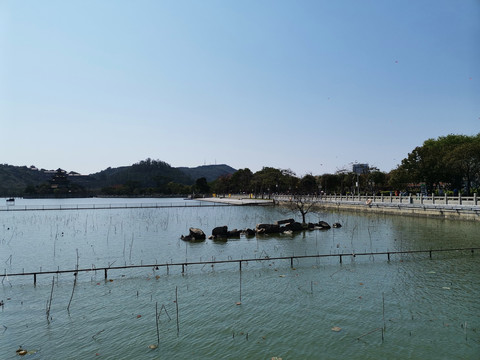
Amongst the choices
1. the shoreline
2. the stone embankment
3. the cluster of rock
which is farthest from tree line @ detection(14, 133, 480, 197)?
the cluster of rock

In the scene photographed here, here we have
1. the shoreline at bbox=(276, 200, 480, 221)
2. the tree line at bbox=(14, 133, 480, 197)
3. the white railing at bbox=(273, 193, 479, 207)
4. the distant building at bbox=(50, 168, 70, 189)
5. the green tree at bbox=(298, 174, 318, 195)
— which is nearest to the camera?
the shoreline at bbox=(276, 200, 480, 221)

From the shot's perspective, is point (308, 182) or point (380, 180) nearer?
point (380, 180)

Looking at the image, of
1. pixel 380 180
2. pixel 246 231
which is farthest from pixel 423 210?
pixel 380 180

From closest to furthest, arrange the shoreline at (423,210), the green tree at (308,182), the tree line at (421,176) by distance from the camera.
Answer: the shoreline at (423,210) < the tree line at (421,176) < the green tree at (308,182)

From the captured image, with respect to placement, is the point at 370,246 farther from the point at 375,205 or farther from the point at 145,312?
the point at 375,205

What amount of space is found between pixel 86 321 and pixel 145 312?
5.47ft

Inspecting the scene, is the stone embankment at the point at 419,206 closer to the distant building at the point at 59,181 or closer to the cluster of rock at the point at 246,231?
the cluster of rock at the point at 246,231

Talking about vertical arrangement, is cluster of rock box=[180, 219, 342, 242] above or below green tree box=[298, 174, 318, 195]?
below

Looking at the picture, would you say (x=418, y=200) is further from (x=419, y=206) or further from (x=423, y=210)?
(x=423, y=210)

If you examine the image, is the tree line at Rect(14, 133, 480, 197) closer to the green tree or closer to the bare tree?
the green tree

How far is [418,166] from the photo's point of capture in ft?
194

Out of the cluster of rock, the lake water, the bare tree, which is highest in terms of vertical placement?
the bare tree

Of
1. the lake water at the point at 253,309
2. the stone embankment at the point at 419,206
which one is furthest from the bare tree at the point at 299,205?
the lake water at the point at 253,309

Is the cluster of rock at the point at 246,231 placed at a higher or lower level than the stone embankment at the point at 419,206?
lower
